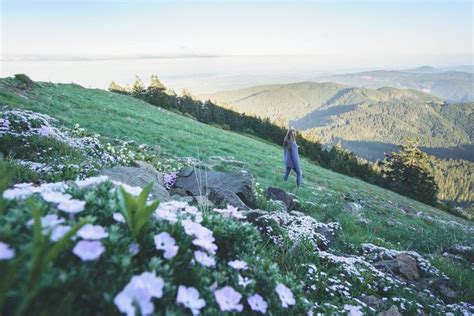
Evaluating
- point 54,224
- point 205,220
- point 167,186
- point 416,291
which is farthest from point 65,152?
point 416,291

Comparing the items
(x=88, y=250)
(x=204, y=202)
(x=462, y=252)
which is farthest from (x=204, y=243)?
(x=462, y=252)

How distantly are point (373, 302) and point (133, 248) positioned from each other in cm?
477

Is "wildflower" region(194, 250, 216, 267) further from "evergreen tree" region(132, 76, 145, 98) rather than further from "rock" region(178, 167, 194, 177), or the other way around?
"evergreen tree" region(132, 76, 145, 98)

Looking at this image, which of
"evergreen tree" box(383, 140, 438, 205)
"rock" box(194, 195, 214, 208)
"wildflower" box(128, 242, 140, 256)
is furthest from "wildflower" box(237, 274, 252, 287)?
"evergreen tree" box(383, 140, 438, 205)

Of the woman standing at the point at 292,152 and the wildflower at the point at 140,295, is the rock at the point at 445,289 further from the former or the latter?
the woman standing at the point at 292,152

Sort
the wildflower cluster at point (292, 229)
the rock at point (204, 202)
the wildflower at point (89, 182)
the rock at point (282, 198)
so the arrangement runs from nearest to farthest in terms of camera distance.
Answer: the wildflower at point (89, 182), the rock at point (204, 202), the wildflower cluster at point (292, 229), the rock at point (282, 198)

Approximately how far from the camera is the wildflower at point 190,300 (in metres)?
1.79

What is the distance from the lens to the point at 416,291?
6.60 meters

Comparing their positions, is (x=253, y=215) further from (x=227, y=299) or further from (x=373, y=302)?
(x=227, y=299)

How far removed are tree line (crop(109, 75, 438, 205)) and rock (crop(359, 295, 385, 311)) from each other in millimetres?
62546

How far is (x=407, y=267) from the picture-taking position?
7535mm

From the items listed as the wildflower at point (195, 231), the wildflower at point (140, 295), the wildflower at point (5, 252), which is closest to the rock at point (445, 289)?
the wildflower at point (195, 231)

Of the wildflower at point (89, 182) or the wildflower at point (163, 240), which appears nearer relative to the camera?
the wildflower at point (163, 240)

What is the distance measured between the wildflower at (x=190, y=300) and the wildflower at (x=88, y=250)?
47 centimetres
